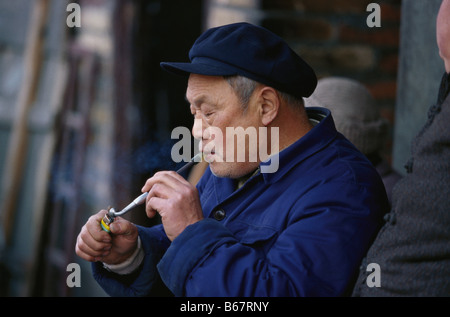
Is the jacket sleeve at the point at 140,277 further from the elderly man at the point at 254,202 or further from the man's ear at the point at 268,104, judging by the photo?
the man's ear at the point at 268,104

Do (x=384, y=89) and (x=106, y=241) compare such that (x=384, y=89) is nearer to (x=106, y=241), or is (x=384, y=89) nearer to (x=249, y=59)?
(x=249, y=59)

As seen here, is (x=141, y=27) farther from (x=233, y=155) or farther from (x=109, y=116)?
(x=233, y=155)

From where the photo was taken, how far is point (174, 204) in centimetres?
146

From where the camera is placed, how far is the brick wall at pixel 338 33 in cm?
274

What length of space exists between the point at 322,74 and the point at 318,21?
0.27 meters

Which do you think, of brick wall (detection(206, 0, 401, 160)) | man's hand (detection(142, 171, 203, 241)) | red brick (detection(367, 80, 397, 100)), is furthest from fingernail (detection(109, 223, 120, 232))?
red brick (detection(367, 80, 397, 100))

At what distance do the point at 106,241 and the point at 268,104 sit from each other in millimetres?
610

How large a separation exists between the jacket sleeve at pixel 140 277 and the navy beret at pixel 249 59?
56 centimetres

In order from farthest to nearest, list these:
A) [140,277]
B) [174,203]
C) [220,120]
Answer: [140,277]
[220,120]
[174,203]

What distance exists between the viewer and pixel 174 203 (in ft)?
4.78

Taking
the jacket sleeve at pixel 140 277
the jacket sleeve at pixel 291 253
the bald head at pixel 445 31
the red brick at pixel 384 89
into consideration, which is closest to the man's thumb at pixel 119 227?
the jacket sleeve at pixel 140 277

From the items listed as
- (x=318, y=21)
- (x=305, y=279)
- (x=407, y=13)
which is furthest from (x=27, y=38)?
(x=305, y=279)

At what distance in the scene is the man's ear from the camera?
1557 mm

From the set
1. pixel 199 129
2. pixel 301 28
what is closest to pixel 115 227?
pixel 199 129
